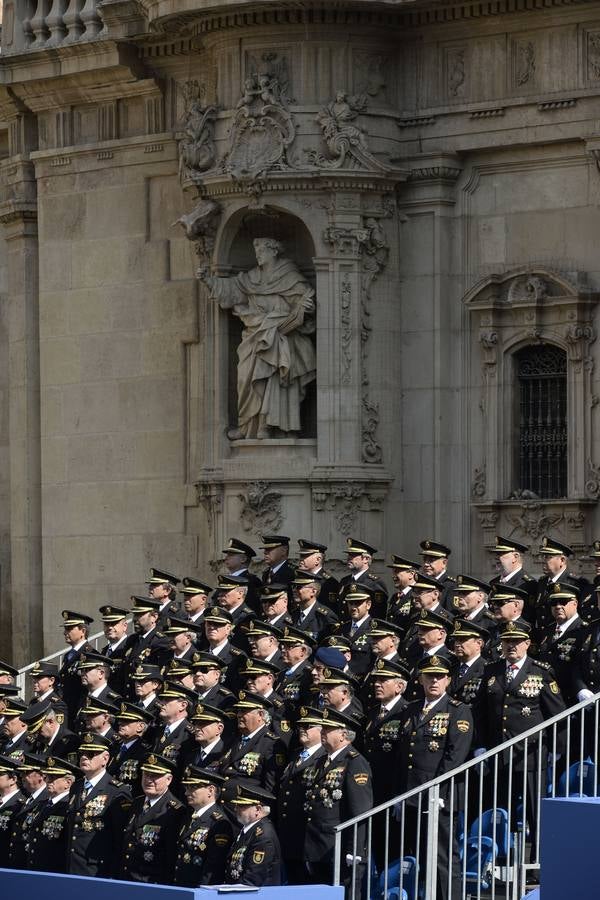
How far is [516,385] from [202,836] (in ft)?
29.8

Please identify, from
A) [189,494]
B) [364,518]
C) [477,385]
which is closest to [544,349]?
[477,385]

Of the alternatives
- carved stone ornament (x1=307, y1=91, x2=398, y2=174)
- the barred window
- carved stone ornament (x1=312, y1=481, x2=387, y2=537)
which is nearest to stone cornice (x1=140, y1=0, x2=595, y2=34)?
carved stone ornament (x1=307, y1=91, x2=398, y2=174)

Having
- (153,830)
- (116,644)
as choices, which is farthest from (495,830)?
(116,644)

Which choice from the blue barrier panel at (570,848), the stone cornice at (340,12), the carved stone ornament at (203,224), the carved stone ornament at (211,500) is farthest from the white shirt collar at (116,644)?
the blue barrier panel at (570,848)

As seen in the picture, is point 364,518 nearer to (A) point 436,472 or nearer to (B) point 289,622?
(A) point 436,472

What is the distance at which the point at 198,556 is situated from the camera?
26.9 meters

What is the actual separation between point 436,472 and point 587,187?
3354 millimetres

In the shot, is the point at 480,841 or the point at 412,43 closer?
the point at 480,841

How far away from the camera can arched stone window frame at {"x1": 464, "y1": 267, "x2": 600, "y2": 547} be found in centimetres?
2423

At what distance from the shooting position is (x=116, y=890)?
1421 centimetres

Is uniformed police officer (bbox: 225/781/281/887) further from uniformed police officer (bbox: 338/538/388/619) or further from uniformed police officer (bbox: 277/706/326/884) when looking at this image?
uniformed police officer (bbox: 338/538/388/619)

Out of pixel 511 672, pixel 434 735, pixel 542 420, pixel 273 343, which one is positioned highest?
pixel 273 343

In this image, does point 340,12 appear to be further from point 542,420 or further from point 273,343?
point 542,420

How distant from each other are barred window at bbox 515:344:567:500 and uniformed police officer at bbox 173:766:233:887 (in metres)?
8.23
